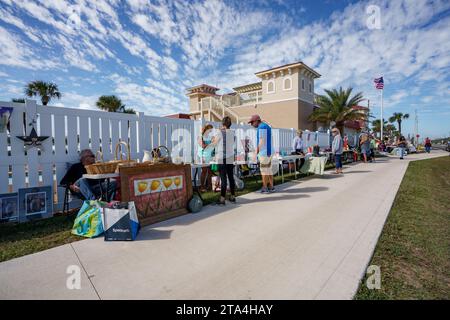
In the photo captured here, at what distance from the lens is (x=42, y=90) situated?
21.2 metres

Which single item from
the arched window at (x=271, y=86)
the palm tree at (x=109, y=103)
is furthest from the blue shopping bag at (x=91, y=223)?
the palm tree at (x=109, y=103)

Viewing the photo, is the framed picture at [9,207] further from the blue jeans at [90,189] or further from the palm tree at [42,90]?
the palm tree at [42,90]

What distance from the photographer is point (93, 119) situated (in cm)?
484

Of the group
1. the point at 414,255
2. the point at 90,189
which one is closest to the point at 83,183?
the point at 90,189

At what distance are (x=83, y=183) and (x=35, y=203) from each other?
3.26ft

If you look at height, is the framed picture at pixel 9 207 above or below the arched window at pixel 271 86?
below

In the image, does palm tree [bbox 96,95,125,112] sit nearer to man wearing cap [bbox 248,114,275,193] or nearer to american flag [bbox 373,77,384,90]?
man wearing cap [bbox 248,114,275,193]

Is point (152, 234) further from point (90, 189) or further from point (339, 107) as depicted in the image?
point (339, 107)

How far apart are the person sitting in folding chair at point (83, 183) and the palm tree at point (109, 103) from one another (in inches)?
901

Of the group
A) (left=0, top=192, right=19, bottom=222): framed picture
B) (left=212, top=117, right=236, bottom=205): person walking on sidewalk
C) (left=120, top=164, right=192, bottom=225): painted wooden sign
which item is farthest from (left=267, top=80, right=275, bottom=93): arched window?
(left=0, top=192, right=19, bottom=222): framed picture

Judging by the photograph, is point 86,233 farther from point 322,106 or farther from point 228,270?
point 322,106

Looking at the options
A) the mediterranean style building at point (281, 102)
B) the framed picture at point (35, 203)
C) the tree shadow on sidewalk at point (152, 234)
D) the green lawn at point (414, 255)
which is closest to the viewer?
the green lawn at point (414, 255)

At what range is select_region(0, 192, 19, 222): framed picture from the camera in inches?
147

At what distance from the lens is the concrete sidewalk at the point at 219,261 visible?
191 centimetres
